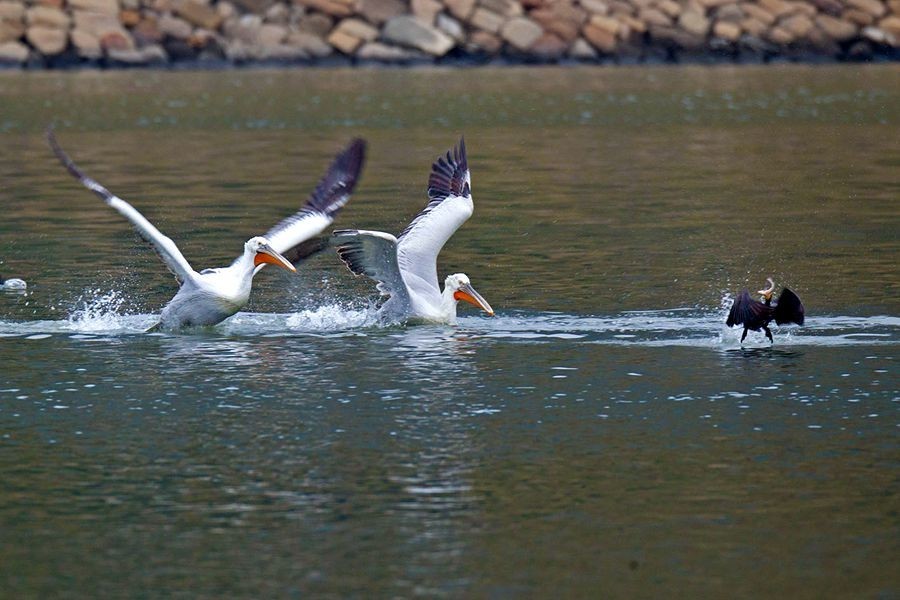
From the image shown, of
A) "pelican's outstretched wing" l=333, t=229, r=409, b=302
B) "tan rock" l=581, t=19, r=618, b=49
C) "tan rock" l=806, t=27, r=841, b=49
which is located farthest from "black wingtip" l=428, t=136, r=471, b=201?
"tan rock" l=806, t=27, r=841, b=49

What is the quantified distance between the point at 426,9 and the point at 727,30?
7.91m

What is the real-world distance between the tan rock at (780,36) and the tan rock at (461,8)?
314 inches

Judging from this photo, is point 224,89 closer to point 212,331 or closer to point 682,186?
point 682,186

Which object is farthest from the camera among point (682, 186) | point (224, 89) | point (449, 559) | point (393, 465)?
point (224, 89)

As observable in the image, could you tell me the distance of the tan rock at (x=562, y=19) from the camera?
5197 centimetres

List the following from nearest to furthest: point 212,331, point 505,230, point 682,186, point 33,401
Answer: point 33,401
point 212,331
point 505,230
point 682,186

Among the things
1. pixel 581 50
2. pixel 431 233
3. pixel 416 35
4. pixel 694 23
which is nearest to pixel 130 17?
pixel 416 35

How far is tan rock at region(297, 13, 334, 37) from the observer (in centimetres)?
5234

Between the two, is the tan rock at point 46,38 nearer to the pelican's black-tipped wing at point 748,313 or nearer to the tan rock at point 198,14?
the tan rock at point 198,14

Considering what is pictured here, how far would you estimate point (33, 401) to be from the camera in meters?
12.0

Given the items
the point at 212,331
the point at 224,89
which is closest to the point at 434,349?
the point at 212,331

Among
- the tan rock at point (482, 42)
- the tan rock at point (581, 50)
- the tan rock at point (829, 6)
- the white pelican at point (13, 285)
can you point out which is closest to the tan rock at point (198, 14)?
the tan rock at point (482, 42)

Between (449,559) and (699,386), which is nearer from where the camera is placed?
(449,559)

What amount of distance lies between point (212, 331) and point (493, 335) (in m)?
2.08
